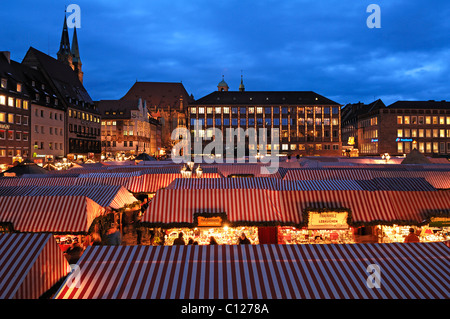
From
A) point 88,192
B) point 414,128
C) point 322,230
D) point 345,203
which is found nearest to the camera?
point 322,230

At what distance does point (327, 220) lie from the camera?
1160 centimetres

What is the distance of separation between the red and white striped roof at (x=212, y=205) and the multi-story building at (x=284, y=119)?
248 ft

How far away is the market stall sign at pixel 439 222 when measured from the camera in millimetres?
11570

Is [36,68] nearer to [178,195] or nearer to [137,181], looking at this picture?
[137,181]

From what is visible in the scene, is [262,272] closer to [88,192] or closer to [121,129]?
[88,192]

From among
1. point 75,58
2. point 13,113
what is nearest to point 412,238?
point 13,113

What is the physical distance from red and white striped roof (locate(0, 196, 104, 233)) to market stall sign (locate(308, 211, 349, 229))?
6981 millimetres

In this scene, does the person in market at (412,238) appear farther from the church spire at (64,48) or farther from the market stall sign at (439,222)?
the church spire at (64,48)

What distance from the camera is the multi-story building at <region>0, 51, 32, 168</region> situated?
152 feet

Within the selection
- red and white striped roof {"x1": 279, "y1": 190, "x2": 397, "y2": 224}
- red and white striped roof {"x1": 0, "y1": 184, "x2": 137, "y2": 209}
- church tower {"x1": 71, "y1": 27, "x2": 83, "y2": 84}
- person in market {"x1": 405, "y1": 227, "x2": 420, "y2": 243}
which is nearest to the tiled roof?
church tower {"x1": 71, "y1": 27, "x2": 83, "y2": 84}

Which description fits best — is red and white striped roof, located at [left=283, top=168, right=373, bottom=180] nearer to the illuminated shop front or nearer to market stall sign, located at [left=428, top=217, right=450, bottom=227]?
the illuminated shop front

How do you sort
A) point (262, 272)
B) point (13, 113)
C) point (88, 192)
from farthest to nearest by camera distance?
→ point (13, 113)
point (88, 192)
point (262, 272)

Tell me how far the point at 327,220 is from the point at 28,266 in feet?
28.6

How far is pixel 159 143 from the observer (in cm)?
11275
